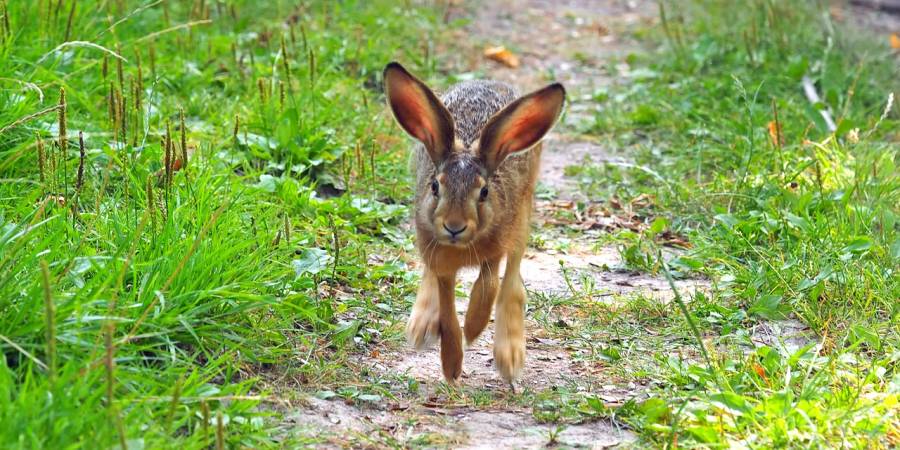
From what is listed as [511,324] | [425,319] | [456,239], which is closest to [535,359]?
[511,324]

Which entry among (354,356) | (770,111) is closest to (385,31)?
(770,111)

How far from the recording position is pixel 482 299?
15.0 ft

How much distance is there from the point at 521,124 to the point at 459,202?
48 centimetres

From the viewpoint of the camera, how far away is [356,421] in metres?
3.90

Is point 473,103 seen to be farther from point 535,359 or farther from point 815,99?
point 815,99

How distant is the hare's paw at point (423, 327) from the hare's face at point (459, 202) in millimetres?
423

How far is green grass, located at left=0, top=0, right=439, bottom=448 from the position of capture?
11.2 ft

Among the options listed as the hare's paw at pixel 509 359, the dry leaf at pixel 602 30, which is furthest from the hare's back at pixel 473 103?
the dry leaf at pixel 602 30

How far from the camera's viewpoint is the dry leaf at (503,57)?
8.80 meters

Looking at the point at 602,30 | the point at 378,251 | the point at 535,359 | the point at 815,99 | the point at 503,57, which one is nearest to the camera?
the point at 535,359

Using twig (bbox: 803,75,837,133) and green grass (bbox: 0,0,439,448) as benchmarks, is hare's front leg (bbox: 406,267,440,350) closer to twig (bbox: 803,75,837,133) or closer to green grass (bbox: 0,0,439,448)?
green grass (bbox: 0,0,439,448)

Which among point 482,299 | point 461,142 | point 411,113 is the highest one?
point 411,113

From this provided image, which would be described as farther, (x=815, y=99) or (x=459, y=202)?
(x=815, y=99)

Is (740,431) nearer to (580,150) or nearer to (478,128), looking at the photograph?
(478,128)
